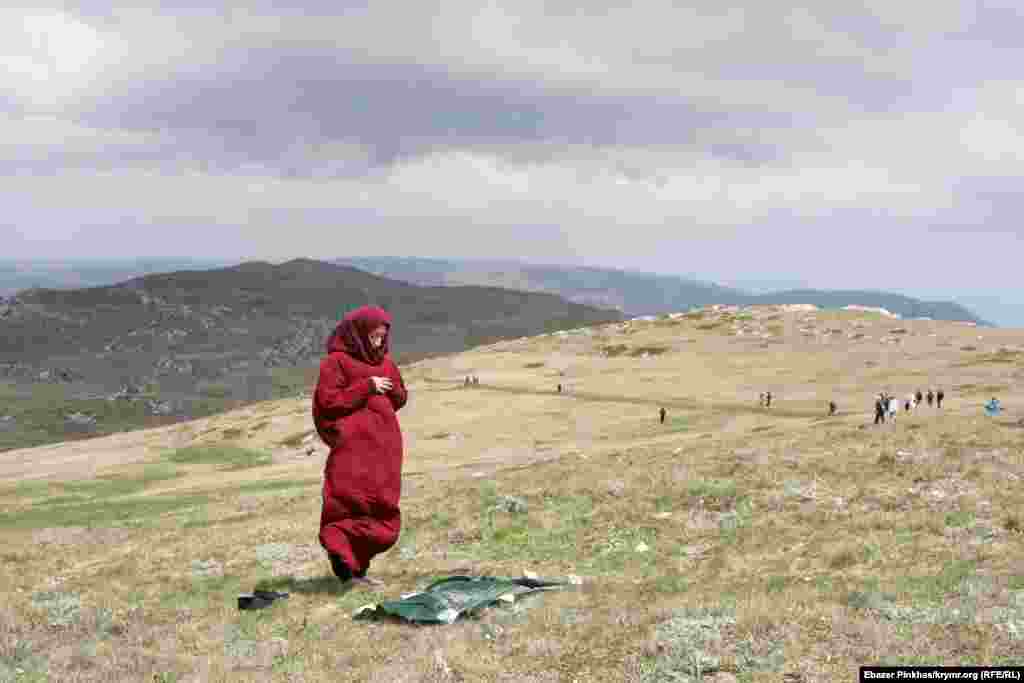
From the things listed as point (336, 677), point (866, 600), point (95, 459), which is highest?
point (866, 600)

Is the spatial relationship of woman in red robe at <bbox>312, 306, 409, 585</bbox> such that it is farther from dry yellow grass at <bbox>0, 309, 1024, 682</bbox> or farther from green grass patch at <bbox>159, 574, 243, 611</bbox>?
green grass patch at <bbox>159, 574, 243, 611</bbox>

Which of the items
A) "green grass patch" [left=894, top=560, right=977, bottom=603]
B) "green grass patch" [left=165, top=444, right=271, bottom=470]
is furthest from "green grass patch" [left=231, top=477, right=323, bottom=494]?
"green grass patch" [left=894, top=560, right=977, bottom=603]

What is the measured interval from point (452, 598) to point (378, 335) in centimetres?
553

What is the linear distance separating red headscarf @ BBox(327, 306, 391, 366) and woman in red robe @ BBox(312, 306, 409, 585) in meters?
0.02

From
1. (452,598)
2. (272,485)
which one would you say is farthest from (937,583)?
(272,485)

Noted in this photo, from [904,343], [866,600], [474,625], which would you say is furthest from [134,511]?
[904,343]

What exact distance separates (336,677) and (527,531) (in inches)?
399

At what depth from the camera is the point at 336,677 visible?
11.2 metres

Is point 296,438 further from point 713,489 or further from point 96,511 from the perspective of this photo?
point 713,489

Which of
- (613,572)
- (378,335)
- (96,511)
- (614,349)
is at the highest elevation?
(378,335)

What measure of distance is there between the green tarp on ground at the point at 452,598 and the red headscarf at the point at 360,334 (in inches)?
188

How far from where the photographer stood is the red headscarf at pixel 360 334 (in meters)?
16.3

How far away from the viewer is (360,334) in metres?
16.3

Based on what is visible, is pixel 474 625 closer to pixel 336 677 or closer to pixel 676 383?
pixel 336 677
